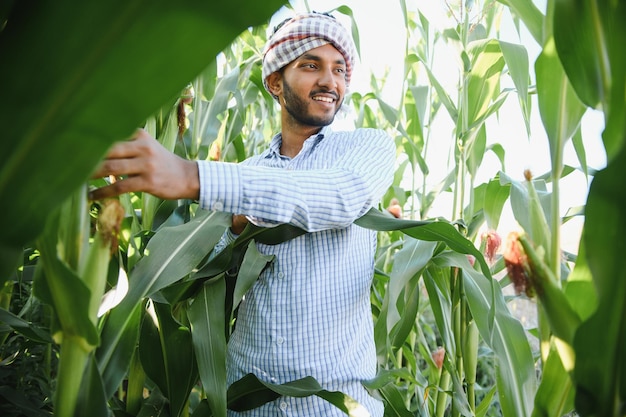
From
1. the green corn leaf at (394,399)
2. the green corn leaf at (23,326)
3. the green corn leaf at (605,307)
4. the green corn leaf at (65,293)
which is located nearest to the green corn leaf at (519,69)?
the green corn leaf at (605,307)

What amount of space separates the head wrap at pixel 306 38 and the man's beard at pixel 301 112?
0.26 feet

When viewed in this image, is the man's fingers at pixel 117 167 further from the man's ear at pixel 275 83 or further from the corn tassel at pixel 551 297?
the man's ear at pixel 275 83

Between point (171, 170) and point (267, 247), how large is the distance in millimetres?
487

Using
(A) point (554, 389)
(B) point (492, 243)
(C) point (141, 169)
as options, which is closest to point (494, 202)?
(B) point (492, 243)

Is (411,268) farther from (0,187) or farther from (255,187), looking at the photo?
(0,187)

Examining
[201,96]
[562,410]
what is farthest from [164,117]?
[562,410]

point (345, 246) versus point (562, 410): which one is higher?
point (345, 246)

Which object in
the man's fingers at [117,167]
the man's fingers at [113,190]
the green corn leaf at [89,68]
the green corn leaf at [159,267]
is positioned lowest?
the green corn leaf at [159,267]

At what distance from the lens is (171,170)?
0.63 meters

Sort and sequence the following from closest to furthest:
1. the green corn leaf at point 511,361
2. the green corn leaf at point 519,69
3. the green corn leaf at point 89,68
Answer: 1. the green corn leaf at point 89,68
2. the green corn leaf at point 511,361
3. the green corn leaf at point 519,69

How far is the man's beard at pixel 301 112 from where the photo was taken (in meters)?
1.24

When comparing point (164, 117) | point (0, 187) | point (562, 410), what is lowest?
point (562, 410)

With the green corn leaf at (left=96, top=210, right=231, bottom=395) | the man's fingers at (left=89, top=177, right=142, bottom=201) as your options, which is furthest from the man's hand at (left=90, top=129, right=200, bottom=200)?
the green corn leaf at (left=96, top=210, right=231, bottom=395)

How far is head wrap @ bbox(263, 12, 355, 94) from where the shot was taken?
48.4 inches
